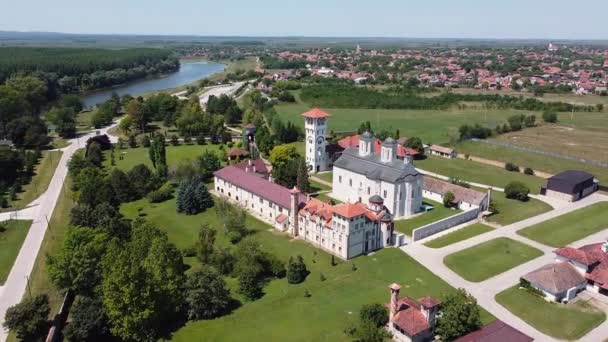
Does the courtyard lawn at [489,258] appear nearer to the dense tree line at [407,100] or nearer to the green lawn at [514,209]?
the green lawn at [514,209]

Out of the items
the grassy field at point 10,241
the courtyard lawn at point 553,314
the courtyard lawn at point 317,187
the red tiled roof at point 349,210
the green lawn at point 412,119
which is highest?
the red tiled roof at point 349,210

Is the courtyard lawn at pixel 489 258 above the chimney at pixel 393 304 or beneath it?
beneath

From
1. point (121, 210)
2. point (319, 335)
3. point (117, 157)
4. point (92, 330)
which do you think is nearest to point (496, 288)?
point (319, 335)

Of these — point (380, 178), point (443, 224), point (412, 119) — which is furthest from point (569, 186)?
point (412, 119)

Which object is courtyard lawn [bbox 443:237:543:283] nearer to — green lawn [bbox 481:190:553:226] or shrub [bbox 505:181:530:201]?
green lawn [bbox 481:190:553:226]

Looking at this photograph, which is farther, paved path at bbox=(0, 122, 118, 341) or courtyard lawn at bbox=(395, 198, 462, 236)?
courtyard lawn at bbox=(395, 198, 462, 236)

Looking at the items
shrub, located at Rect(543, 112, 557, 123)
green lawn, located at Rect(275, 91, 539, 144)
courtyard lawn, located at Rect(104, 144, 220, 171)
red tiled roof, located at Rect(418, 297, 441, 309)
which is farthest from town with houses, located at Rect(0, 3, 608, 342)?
shrub, located at Rect(543, 112, 557, 123)

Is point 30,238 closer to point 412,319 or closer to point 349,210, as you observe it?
point 349,210

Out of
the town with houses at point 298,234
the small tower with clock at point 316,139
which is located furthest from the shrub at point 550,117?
the small tower with clock at point 316,139
